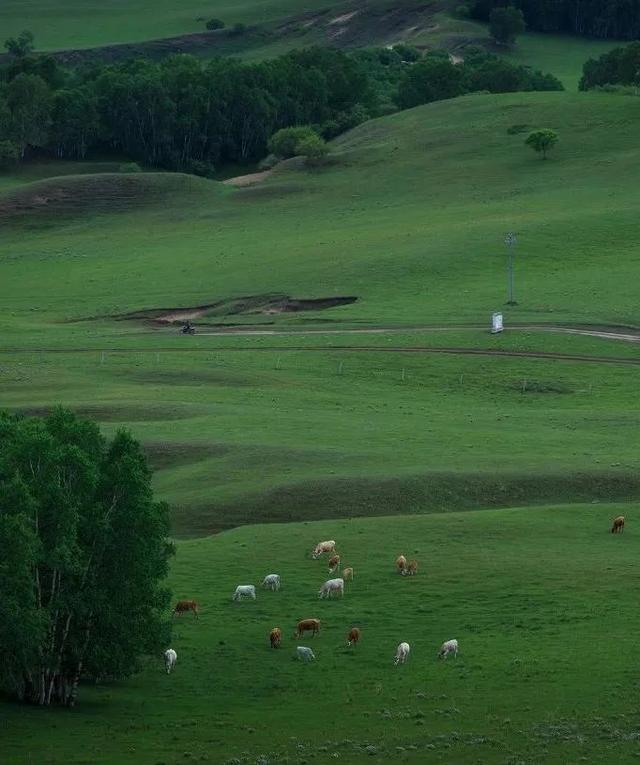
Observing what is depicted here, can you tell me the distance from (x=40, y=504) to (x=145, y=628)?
4.29 metres

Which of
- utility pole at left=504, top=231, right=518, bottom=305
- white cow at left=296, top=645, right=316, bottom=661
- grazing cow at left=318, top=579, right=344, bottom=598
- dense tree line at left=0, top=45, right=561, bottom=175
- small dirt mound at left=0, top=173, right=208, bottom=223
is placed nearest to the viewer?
white cow at left=296, top=645, right=316, bottom=661

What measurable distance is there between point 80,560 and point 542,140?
107612 mm

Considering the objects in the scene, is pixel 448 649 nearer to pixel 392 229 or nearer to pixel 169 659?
pixel 169 659

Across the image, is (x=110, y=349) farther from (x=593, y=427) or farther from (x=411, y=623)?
(x=411, y=623)

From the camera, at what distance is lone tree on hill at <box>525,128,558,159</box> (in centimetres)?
14638

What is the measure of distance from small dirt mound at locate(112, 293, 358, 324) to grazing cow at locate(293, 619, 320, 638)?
62.9 metres

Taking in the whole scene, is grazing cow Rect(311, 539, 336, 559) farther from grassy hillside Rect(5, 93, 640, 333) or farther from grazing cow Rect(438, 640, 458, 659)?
grassy hillside Rect(5, 93, 640, 333)

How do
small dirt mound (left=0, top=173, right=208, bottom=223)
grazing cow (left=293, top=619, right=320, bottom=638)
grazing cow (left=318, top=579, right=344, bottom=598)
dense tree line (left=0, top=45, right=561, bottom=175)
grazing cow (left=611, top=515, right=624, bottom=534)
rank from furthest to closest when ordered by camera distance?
dense tree line (left=0, top=45, right=561, bottom=175) < small dirt mound (left=0, top=173, right=208, bottom=223) < grazing cow (left=611, top=515, right=624, bottom=534) < grazing cow (left=318, top=579, right=344, bottom=598) < grazing cow (left=293, top=619, right=320, bottom=638)

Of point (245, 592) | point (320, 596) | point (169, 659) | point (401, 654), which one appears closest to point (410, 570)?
point (320, 596)

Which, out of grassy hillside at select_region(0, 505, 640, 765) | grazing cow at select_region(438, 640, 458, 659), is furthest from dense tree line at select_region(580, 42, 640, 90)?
grazing cow at select_region(438, 640, 458, 659)

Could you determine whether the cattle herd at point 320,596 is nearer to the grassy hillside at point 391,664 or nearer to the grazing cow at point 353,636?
the grazing cow at point 353,636

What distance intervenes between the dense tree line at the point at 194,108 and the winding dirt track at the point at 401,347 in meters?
74.1

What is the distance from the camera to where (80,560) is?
45281 millimetres

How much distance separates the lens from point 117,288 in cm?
12162
